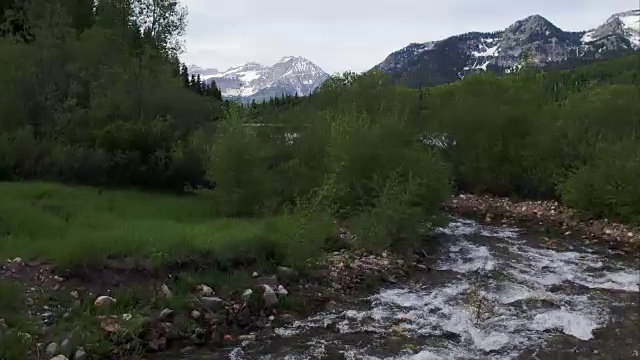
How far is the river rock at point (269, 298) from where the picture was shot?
469 inches

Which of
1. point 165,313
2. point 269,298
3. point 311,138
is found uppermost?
point 311,138

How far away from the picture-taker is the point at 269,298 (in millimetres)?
11945

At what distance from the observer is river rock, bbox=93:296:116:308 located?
10023 mm

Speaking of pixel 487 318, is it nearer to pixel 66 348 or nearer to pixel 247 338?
pixel 247 338

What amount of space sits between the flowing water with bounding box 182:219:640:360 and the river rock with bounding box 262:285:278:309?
75 cm

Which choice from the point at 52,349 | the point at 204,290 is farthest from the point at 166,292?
the point at 52,349

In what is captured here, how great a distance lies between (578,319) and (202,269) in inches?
329

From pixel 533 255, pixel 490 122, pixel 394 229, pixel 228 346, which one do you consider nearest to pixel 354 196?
pixel 394 229

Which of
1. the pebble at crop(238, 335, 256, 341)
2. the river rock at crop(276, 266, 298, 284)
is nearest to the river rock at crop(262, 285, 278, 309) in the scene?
the river rock at crop(276, 266, 298, 284)

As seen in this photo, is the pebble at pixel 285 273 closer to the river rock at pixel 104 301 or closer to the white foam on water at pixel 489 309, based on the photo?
the white foam on water at pixel 489 309

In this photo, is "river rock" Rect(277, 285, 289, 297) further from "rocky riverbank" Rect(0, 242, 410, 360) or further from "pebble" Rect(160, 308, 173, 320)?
"pebble" Rect(160, 308, 173, 320)

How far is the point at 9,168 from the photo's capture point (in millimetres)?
19547

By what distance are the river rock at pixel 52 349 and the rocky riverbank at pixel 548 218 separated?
18.7 metres

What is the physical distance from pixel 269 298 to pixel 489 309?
16.7 feet
